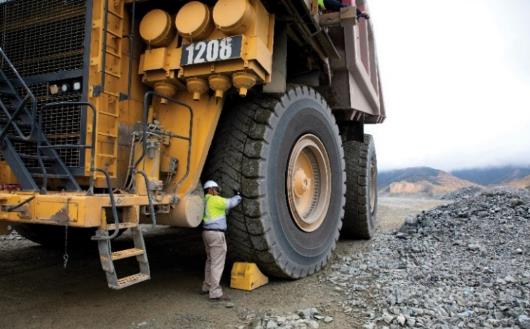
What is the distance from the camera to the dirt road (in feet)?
10.8

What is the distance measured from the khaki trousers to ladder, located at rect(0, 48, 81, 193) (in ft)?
3.81

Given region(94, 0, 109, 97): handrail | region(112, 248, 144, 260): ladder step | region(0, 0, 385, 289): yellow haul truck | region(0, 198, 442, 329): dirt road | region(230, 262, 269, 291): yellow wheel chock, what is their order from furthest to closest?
1. region(230, 262, 269, 291): yellow wheel chock
2. region(94, 0, 109, 97): handrail
3. region(0, 0, 385, 289): yellow haul truck
4. region(0, 198, 442, 329): dirt road
5. region(112, 248, 144, 260): ladder step

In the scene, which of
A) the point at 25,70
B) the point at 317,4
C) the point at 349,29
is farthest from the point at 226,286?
the point at 349,29

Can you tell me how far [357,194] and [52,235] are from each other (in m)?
4.34

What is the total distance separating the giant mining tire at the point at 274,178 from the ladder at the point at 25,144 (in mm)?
1248

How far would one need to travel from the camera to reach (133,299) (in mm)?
3770

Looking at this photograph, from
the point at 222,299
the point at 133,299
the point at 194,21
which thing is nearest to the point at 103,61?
the point at 194,21

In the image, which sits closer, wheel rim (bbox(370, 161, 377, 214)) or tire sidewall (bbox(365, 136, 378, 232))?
tire sidewall (bbox(365, 136, 378, 232))

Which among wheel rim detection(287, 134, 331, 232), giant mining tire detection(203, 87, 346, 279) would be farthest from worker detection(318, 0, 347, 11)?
wheel rim detection(287, 134, 331, 232)

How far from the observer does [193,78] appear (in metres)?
3.73

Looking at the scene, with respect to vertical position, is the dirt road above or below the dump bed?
below

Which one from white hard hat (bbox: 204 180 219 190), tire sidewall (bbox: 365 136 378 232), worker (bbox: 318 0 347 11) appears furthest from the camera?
tire sidewall (bbox: 365 136 378 232)

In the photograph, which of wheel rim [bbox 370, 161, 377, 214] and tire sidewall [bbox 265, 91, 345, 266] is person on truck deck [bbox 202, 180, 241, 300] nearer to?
tire sidewall [bbox 265, 91, 345, 266]

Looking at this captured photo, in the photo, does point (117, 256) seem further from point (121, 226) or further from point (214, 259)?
point (214, 259)
